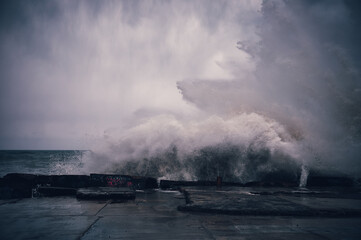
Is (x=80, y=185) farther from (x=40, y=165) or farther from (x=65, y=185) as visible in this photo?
(x=40, y=165)

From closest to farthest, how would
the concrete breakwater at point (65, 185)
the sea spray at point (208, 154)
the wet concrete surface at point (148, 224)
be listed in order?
the wet concrete surface at point (148, 224) < the concrete breakwater at point (65, 185) < the sea spray at point (208, 154)

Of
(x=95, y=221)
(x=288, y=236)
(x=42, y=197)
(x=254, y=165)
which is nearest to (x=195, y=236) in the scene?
(x=288, y=236)

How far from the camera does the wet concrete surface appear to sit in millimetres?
2766

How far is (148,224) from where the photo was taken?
10.3ft

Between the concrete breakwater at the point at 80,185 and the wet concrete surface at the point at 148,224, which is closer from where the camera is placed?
the wet concrete surface at the point at 148,224

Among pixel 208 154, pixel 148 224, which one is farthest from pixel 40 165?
pixel 148 224

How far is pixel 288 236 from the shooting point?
9.25ft

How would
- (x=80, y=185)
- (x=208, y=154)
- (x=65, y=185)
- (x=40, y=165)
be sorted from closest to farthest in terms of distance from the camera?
(x=65, y=185)
(x=80, y=185)
(x=208, y=154)
(x=40, y=165)

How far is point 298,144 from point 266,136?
1413 millimetres

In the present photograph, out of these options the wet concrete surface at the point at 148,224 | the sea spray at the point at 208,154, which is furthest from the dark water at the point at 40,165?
the wet concrete surface at the point at 148,224

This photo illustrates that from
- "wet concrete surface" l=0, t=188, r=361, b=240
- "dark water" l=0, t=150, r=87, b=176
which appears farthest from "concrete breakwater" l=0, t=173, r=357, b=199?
"dark water" l=0, t=150, r=87, b=176

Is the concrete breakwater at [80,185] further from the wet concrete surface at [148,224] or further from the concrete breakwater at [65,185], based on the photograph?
the wet concrete surface at [148,224]

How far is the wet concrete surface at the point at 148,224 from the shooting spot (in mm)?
2766

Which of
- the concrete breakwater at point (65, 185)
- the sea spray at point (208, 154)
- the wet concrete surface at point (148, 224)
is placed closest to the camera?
the wet concrete surface at point (148, 224)
